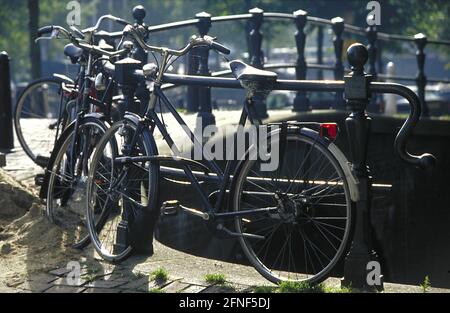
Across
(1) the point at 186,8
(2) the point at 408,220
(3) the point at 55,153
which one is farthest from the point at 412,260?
(1) the point at 186,8

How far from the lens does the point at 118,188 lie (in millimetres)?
6133

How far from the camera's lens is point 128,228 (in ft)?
19.7

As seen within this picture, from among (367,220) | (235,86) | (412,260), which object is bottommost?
(412,260)

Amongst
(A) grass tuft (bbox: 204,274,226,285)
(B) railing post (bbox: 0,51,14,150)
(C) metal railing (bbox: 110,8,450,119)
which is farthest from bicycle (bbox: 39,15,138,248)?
(B) railing post (bbox: 0,51,14,150)

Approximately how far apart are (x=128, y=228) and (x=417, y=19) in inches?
915

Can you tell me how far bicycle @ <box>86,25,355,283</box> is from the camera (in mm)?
5316

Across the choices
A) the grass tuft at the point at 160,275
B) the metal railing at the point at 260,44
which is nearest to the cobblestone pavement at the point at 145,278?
the grass tuft at the point at 160,275

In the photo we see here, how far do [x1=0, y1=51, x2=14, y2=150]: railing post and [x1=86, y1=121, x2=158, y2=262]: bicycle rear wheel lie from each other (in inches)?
178

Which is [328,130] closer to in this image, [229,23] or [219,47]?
[219,47]

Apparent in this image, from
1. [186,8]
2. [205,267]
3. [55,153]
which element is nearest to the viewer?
[205,267]

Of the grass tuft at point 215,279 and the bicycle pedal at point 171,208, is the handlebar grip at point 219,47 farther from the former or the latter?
the grass tuft at point 215,279

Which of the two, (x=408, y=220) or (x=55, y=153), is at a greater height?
(x=55, y=153)

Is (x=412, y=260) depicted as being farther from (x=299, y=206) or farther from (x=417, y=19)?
(x=417, y=19)

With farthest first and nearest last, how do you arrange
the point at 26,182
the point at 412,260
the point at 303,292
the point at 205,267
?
the point at 412,260 < the point at 26,182 < the point at 205,267 < the point at 303,292
